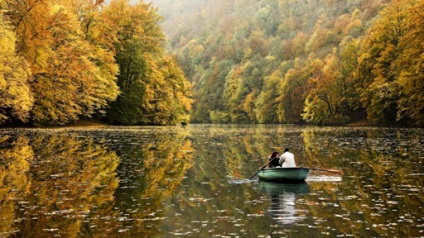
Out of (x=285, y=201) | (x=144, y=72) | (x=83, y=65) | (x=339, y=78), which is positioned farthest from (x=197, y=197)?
(x=339, y=78)

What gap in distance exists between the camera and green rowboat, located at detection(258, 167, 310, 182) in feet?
74.9

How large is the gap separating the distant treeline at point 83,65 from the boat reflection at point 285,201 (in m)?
30.2

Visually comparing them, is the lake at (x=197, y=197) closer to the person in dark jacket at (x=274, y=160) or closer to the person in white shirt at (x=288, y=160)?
the person in dark jacket at (x=274, y=160)


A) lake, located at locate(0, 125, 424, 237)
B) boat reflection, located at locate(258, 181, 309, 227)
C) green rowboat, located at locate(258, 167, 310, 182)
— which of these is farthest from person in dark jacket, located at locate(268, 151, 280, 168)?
boat reflection, located at locate(258, 181, 309, 227)

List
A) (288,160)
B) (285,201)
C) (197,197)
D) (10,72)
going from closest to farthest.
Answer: (285,201)
(197,197)
(288,160)
(10,72)

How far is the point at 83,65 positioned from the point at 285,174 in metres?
45.3

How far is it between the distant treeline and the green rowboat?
2909 cm

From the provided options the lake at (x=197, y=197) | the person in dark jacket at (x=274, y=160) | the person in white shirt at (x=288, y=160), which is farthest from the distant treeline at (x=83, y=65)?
the person in white shirt at (x=288, y=160)

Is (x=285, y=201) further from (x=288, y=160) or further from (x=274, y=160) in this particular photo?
(x=274, y=160)

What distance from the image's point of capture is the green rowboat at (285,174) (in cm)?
2283

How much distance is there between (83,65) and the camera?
206ft

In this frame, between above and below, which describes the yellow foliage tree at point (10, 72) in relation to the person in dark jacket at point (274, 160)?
above

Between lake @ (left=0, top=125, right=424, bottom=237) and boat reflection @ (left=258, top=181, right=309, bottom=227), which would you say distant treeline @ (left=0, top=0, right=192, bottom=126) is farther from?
boat reflection @ (left=258, top=181, right=309, bottom=227)

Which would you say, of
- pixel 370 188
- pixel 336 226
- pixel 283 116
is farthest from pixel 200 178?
pixel 283 116
